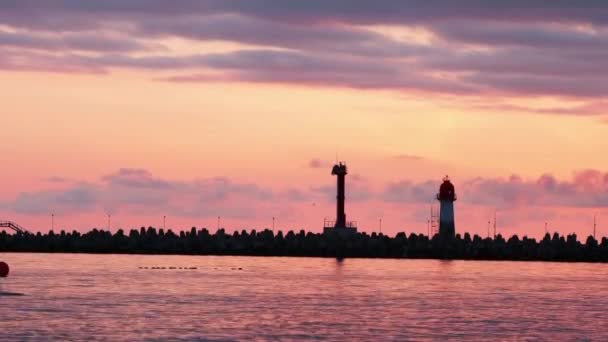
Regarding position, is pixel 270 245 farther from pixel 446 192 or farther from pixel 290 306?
pixel 290 306

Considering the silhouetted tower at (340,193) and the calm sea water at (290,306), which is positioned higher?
the silhouetted tower at (340,193)

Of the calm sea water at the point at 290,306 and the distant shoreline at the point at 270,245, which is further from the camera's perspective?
the distant shoreline at the point at 270,245

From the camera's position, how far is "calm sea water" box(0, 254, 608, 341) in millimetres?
51781

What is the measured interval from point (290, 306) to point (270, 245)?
77.5m

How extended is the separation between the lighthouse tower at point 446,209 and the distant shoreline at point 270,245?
8540mm

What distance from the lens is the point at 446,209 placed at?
12888 centimetres

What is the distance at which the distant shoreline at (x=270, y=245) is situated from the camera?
141125mm

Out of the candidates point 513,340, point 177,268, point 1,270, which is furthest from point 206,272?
point 513,340

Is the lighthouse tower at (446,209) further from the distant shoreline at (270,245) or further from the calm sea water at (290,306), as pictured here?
the calm sea water at (290,306)

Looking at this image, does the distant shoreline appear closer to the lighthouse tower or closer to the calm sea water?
the lighthouse tower

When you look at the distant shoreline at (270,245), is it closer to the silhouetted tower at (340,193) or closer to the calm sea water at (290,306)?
the silhouetted tower at (340,193)

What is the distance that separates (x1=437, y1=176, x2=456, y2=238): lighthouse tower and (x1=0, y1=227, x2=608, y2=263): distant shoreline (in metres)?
8.54

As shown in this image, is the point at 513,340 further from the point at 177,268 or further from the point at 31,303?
the point at 177,268

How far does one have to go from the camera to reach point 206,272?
10094 cm
